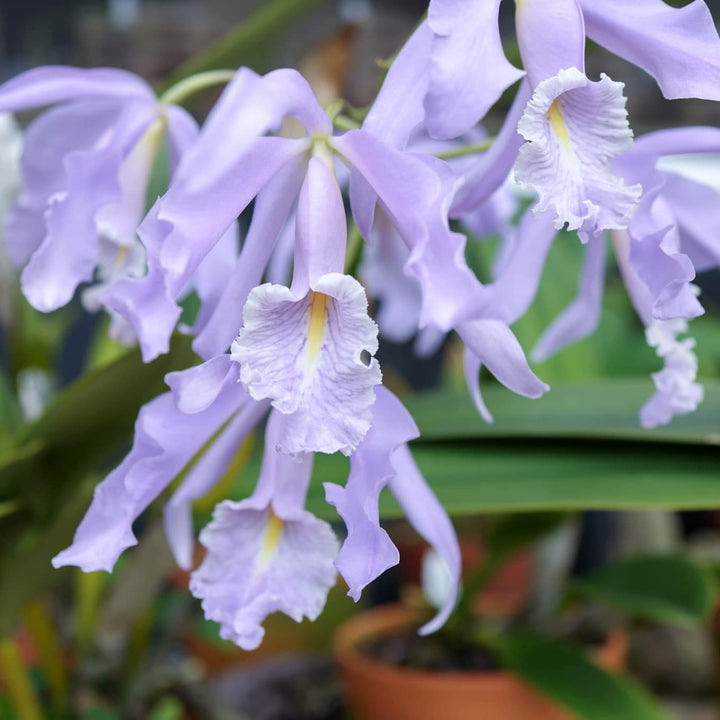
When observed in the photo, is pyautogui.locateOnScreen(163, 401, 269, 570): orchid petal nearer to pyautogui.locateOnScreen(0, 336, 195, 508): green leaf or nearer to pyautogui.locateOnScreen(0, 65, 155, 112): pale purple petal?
pyautogui.locateOnScreen(0, 336, 195, 508): green leaf

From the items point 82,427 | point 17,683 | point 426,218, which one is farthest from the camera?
point 17,683

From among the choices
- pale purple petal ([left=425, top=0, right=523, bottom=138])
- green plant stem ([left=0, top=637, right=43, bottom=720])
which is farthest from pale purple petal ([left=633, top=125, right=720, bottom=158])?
green plant stem ([left=0, top=637, right=43, bottom=720])

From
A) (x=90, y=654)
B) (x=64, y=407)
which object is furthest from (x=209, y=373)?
(x=90, y=654)

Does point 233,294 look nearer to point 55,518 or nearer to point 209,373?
point 209,373

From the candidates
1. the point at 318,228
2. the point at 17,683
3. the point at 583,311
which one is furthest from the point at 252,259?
the point at 17,683

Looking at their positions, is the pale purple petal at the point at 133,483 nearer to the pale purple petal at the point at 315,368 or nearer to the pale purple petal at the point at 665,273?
the pale purple petal at the point at 315,368

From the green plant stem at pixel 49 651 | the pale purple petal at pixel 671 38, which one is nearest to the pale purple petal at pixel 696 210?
the pale purple petal at pixel 671 38

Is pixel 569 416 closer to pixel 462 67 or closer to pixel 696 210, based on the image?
pixel 696 210
